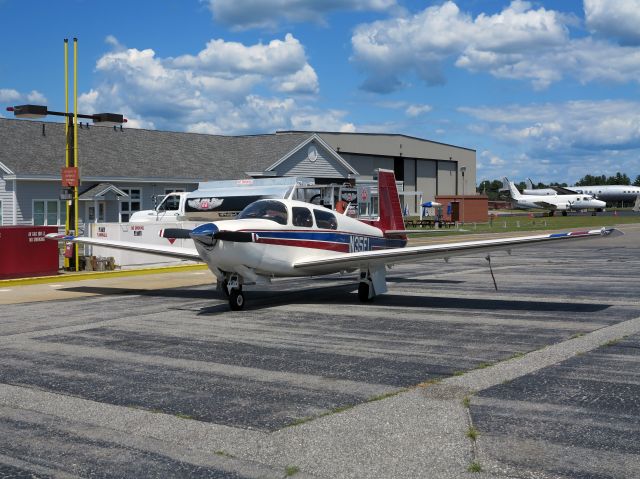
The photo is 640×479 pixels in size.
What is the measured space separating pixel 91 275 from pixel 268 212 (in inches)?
367

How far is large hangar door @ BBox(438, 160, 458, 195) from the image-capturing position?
100 m

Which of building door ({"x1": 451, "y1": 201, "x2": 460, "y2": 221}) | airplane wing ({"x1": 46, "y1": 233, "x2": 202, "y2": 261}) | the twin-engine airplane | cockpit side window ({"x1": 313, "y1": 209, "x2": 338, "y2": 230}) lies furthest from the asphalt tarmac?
building door ({"x1": 451, "y1": 201, "x2": 460, "y2": 221})

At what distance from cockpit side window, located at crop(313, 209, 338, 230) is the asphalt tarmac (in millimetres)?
1651

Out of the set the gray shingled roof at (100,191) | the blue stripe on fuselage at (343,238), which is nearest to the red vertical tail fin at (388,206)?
the blue stripe on fuselage at (343,238)

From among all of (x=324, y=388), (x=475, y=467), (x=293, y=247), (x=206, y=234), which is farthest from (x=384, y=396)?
(x=293, y=247)

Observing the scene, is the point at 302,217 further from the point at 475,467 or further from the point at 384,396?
the point at 475,467

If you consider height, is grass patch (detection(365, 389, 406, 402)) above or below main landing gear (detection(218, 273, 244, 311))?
below

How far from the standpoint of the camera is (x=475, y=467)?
5.57 m

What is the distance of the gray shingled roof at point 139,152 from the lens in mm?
37344

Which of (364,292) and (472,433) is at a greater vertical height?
(364,292)

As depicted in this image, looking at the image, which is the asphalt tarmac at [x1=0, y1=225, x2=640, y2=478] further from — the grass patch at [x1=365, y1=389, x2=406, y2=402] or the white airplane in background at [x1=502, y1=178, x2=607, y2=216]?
the white airplane in background at [x1=502, y1=178, x2=607, y2=216]

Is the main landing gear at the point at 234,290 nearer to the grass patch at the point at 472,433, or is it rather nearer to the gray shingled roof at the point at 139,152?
the grass patch at the point at 472,433

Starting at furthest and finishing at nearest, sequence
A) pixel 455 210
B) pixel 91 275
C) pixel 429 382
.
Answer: pixel 455 210
pixel 91 275
pixel 429 382

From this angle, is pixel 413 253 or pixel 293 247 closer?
pixel 413 253
